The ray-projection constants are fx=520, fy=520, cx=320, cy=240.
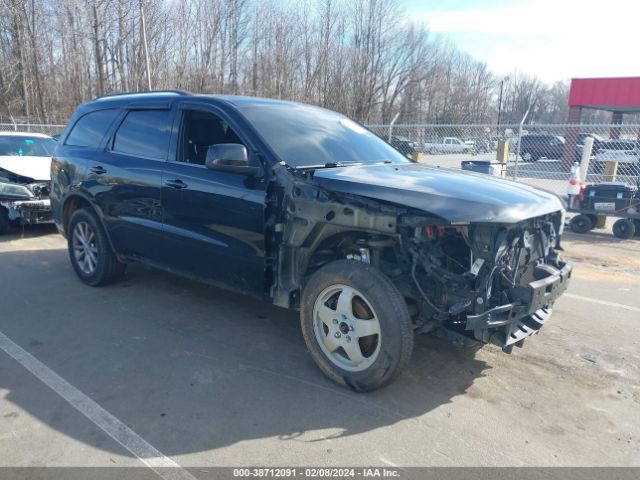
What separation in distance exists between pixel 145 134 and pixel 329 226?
240 centimetres

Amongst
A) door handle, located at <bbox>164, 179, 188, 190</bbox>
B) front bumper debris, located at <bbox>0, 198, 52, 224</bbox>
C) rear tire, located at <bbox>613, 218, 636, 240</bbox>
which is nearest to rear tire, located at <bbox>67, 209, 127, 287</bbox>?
door handle, located at <bbox>164, 179, 188, 190</bbox>

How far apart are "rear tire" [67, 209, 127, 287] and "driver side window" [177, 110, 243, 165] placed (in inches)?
60.6

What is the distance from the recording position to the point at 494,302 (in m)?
3.33

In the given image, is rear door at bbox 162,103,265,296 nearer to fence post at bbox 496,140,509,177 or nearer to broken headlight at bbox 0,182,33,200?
broken headlight at bbox 0,182,33,200

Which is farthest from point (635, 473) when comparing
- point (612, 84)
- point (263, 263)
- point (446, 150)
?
point (612, 84)

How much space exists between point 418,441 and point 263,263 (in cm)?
172

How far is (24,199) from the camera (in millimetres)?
8102

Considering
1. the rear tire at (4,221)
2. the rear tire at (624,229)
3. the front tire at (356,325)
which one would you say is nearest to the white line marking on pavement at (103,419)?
the front tire at (356,325)

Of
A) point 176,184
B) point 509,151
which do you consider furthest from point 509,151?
point 176,184

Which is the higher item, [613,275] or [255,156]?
[255,156]

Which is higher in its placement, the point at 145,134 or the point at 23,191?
the point at 145,134

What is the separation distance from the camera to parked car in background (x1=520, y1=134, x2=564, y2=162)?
2669 cm

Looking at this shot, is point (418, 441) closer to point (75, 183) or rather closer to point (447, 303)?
point (447, 303)

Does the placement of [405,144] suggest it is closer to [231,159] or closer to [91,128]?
[91,128]
